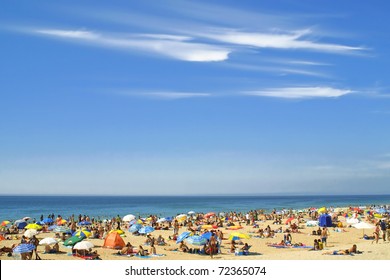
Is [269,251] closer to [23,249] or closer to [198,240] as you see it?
[198,240]

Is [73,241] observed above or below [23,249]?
below

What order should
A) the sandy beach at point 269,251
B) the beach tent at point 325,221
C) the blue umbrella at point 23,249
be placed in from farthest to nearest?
1. the beach tent at point 325,221
2. the sandy beach at point 269,251
3. the blue umbrella at point 23,249

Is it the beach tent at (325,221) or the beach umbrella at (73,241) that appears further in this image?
the beach tent at (325,221)

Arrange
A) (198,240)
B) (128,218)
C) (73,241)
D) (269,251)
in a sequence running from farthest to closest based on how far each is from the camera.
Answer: (128,218) < (269,251) < (73,241) < (198,240)

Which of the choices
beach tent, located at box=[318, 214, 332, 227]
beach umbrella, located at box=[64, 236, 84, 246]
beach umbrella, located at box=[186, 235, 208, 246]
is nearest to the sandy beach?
beach umbrella, located at box=[64, 236, 84, 246]

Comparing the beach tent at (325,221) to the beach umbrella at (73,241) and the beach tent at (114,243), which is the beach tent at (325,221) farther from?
the beach umbrella at (73,241)

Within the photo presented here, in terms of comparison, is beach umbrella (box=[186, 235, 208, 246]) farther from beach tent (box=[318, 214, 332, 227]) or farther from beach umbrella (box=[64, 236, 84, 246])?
beach tent (box=[318, 214, 332, 227])

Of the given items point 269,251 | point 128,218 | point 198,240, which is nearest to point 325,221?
point 269,251

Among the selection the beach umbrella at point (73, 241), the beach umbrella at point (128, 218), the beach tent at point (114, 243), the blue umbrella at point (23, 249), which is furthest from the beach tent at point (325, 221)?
the blue umbrella at point (23, 249)

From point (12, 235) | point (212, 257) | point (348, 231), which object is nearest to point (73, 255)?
point (212, 257)

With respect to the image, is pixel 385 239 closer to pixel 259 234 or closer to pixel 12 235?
pixel 259 234
